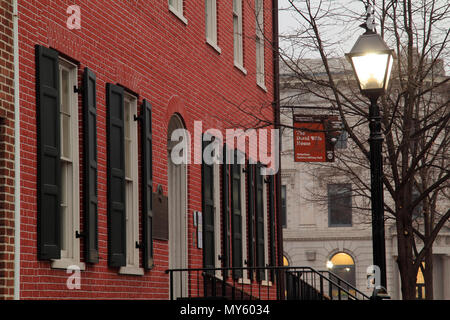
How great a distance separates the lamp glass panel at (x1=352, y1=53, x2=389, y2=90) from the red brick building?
11.1 feet

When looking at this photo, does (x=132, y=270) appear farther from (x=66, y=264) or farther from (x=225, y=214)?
(x=225, y=214)

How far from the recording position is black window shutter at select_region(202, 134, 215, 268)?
1620cm

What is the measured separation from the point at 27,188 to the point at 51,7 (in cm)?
224

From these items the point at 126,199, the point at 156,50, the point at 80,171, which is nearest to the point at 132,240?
the point at 126,199

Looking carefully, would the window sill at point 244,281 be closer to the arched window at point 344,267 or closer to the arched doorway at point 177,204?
the arched doorway at point 177,204

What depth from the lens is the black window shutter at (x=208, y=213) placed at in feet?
53.2

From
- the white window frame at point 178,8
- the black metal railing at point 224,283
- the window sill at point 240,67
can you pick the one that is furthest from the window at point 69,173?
the window sill at point 240,67

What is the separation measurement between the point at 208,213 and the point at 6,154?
24.2ft

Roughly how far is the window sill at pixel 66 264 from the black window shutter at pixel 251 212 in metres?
8.14

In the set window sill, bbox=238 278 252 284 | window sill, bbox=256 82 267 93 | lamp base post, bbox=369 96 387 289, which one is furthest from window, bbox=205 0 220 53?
lamp base post, bbox=369 96 387 289

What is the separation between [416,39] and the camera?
1680 cm

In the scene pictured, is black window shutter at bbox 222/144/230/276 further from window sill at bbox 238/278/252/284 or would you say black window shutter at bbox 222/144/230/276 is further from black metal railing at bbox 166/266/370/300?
window sill at bbox 238/278/252/284

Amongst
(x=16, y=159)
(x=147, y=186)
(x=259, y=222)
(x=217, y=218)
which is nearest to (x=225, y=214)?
(x=217, y=218)

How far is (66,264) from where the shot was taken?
34.6ft
